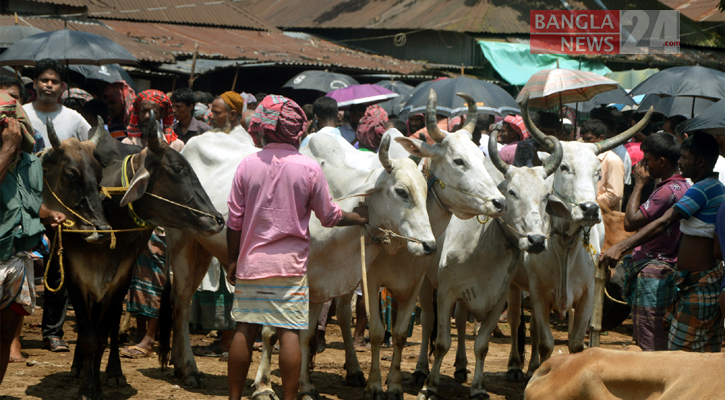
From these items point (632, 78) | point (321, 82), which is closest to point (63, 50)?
point (321, 82)

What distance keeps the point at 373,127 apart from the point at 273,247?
11.5 ft

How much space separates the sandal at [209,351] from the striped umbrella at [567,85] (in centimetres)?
421

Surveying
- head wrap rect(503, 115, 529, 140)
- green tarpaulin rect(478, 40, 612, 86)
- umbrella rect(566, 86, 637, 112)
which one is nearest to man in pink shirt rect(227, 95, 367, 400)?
head wrap rect(503, 115, 529, 140)

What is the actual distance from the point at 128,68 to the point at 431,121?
10.1 m

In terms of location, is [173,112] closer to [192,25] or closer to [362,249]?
[362,249]

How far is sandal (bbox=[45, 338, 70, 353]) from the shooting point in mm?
6461

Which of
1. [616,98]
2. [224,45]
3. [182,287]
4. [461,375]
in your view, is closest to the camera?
[182,287]

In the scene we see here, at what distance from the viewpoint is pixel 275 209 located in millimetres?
4152

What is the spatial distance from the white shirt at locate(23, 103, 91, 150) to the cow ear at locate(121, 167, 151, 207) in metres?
1.46

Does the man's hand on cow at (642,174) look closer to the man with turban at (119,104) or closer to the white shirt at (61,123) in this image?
the white shirt at (61,123)

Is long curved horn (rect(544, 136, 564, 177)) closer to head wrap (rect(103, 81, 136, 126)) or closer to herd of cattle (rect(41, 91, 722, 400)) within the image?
herd of cattle (rect(41, 91, 722, 400))

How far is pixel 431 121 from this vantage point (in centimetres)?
512

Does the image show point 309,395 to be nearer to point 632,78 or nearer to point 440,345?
point 440,345

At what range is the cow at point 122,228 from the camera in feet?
16.1
